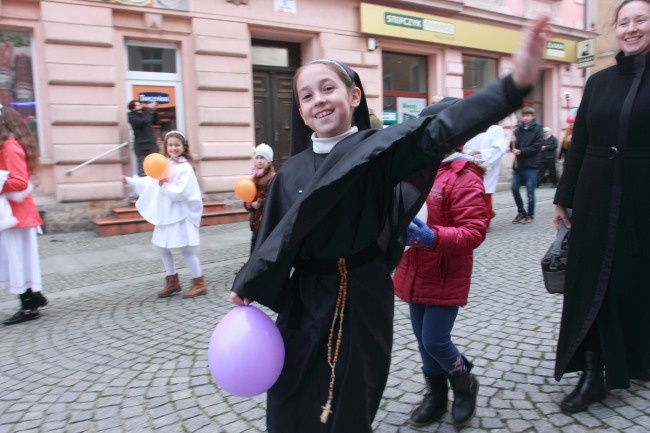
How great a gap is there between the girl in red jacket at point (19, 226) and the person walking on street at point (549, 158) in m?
12.6

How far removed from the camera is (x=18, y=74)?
9.05 metres

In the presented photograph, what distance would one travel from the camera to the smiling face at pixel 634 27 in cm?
247

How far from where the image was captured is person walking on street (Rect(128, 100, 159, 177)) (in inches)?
364

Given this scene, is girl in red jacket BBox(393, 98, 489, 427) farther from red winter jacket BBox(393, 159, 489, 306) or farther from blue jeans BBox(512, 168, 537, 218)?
blue jeans BBox(512, 168, 537, 218)

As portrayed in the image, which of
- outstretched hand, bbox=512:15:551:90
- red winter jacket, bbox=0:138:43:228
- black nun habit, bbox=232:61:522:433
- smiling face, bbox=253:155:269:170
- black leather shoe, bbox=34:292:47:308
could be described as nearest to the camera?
outstretched hand, bbox=512:15:551:90

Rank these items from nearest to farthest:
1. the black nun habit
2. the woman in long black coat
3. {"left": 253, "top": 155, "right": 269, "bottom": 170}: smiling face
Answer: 1. the black nun habit
2. the woman in long black coat
3. {"left": 253, "top": 155, "right": 269, "bottom": 170}: smiling face

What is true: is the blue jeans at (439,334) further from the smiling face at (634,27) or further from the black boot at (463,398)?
the smiling face at (634,27)

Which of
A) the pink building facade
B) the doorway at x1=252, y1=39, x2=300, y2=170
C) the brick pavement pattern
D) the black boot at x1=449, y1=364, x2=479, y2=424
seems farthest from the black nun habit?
the doorway at x1=252, y1=39, x2=300, y2=170

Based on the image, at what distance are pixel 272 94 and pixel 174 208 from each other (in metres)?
7.03

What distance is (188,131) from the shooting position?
34.0ft

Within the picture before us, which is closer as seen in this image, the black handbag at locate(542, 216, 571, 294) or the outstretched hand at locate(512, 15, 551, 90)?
the outstretched hand at locate(512, 15, 551, 90)

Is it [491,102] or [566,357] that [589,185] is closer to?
[566,357]

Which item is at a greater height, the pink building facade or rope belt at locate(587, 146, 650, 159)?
the pink building facade

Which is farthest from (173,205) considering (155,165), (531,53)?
(531,53)
